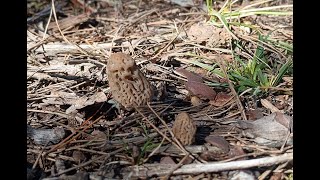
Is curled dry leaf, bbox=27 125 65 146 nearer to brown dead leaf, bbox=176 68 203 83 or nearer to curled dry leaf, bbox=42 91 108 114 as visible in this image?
curled dry leaf, bbox=42 91 108 114

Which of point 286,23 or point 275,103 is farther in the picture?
point 286,23

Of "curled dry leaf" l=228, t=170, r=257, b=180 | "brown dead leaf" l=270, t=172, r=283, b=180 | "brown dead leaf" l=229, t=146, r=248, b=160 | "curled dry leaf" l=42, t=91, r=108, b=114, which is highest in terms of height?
"curled dry leaf" l=42, t=91, r=108, b=114

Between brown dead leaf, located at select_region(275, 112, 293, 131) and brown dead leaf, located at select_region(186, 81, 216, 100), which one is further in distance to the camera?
brown dead leaf, located at select_region(186, 81, 216, 100)

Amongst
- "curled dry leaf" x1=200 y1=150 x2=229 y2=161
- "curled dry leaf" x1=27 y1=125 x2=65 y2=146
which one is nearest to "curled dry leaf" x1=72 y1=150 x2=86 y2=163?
"curled dry leaf" x1=27 y1=125 x2=65 y2=146

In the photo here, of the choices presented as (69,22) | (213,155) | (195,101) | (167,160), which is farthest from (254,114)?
(69,22)
